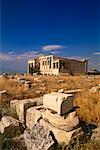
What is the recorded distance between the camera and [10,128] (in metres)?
6.07

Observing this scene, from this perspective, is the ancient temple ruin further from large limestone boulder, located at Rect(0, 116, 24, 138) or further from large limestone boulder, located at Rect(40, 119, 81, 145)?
large limestone boulder, located at Rect(40, 119, 81, 145)

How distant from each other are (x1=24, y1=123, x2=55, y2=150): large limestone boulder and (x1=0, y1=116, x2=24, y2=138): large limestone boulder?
73 centimetres

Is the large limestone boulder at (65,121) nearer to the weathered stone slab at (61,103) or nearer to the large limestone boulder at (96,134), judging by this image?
the weathered stone slab at (61,103)

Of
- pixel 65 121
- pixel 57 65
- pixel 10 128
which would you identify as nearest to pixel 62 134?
pixel 65 121

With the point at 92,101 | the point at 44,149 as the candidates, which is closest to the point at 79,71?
the point at 92,101

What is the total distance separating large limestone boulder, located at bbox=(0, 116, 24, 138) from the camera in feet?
19.6

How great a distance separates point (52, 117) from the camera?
5562 millimetres

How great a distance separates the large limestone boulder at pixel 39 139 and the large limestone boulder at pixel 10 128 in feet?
2.41

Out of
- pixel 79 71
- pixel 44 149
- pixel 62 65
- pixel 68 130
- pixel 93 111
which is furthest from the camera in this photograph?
pixel 79 71

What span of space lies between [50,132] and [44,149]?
2.11 ft

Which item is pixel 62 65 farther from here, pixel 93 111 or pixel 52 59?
pixel 93 111

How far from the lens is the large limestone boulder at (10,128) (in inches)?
235

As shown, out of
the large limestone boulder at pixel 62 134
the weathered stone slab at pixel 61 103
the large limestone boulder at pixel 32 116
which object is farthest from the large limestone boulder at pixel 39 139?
the large limestone boulder at pixel 32 116

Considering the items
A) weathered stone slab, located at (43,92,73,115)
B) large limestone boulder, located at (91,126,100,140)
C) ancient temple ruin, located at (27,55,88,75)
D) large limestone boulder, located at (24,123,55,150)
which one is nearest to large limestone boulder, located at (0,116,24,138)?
large limestone boulder, located at (24,123,55,150)
